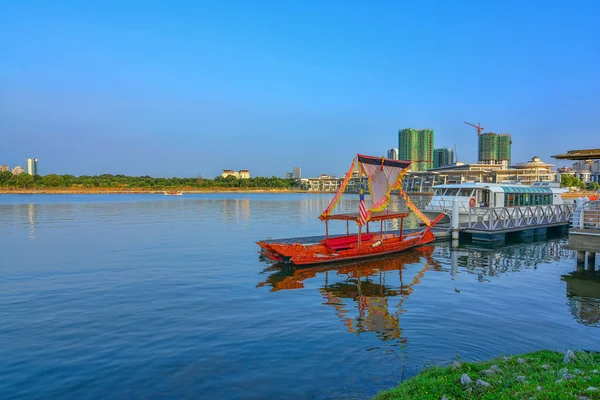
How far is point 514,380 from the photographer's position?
7.77 metres

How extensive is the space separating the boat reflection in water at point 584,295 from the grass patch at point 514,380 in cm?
593

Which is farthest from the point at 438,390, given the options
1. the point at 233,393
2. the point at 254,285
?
the point at 254,285

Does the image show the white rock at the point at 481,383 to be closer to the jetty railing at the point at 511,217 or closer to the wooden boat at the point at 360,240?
the wooden boat at the point at 360,240

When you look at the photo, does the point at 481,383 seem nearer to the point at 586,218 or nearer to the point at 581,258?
the point at 586,218

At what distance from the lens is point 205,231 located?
40500 mm

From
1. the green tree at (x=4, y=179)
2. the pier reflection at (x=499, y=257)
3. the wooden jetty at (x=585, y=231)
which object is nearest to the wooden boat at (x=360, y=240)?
the pier reflection at (x=499, y=257)

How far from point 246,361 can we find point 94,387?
3.44m

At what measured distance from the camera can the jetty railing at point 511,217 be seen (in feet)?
107

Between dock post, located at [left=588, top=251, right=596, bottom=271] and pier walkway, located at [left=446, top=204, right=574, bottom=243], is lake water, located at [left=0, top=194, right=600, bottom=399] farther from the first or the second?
pier walkway, located at [left=446, top=204, right=574, bottom=243]

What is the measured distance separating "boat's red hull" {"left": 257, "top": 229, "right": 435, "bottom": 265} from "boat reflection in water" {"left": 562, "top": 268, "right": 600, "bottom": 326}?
29.6ft

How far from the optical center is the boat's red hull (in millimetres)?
22906

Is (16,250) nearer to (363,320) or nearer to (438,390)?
(363,320)

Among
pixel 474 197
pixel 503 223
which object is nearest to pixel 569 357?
pixel 503 223

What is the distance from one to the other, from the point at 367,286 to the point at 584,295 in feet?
28.1
